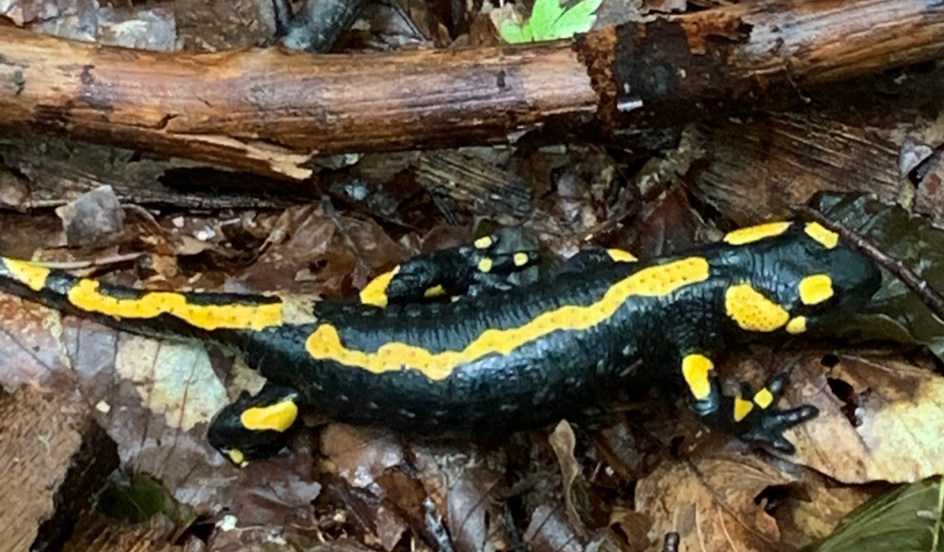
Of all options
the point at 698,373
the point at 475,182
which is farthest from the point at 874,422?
the point at 475,182

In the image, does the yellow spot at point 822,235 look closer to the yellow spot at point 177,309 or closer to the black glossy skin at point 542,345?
the black glossy skin at point 542,345

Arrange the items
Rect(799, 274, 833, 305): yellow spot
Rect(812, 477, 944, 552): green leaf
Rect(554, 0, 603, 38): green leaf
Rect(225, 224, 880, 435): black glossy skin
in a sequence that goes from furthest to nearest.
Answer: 1. Rect(554, 0, 603, 38): green leaf
2. Rect(225, 224, 880, 435): black glossy skin
3. Rect(799, 274, 833, 305): yellow spot
4. Rect(812, 477, 944, 552): green leaf

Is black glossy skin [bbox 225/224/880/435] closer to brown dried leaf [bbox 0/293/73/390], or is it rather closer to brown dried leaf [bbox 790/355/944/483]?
brown dried leaf [bbox 790/355/944/483]

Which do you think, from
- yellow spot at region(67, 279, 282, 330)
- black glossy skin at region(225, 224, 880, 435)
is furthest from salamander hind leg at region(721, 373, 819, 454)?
yellow spot at region(67, 279, 282, 330)

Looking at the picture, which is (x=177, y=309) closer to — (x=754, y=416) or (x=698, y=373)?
(x=698, y=373)

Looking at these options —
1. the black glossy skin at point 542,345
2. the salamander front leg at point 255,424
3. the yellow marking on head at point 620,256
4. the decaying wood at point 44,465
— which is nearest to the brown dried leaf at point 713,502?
the black glossy skin at point 542,345

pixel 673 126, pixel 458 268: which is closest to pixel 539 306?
pixel 458 268
